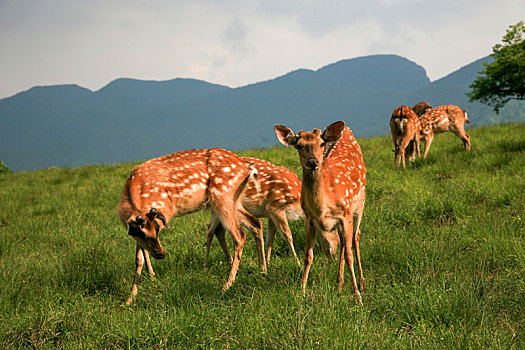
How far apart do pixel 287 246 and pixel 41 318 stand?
117 inches

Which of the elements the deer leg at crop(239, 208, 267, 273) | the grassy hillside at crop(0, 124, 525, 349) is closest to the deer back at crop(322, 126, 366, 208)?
the grassy hillside at crop(0, 124, 525, 349)

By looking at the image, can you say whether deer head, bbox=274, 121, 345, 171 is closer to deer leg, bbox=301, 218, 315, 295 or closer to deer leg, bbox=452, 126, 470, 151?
deer leg, bbox=301, 218, 315, 295

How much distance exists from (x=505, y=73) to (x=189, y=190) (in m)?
25.3

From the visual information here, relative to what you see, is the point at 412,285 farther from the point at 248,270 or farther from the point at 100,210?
the point at 100,210

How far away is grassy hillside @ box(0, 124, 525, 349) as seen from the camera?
2840 mm

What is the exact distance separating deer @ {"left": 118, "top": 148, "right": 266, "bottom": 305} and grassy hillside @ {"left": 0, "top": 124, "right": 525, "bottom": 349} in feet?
1.13

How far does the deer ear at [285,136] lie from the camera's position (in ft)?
12.0

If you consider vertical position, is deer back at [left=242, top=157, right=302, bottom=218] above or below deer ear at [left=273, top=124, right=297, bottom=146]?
below

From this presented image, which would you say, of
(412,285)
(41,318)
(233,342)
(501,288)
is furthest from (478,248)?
(41,318)

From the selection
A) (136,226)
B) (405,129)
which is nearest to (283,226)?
(136,226)

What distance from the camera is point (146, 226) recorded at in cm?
392

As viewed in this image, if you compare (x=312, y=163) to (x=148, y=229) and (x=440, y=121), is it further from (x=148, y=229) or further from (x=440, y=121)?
(x=440, y=121)

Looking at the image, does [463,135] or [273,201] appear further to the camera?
[463,135]

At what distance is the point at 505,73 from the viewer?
2359cm
